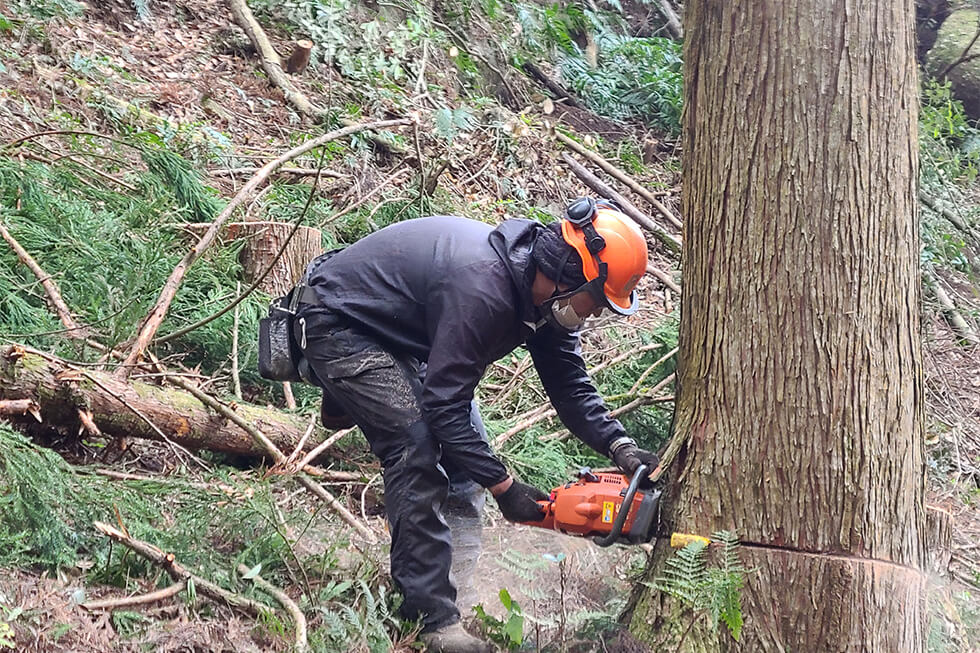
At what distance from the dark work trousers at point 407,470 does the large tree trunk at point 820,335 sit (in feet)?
2.89

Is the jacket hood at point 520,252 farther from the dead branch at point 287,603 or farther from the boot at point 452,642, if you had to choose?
the dead branch at point 287,603

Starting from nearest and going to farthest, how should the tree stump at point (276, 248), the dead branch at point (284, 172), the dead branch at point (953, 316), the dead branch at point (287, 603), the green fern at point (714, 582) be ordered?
the green fern at point (714, 582), the dead branch at point (287, 603), the tree stump at point (276, 248), the dead branch at point (284, 172), the dead branch at point (953, 316)

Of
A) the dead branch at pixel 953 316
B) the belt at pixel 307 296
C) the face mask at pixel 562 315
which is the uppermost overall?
the face mask at pixel 562 315

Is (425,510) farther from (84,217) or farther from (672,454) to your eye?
(84,217)

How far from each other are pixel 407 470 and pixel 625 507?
85 cm

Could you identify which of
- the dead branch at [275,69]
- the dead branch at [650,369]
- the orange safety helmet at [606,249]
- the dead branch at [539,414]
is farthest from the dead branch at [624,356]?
the dead branch at [275,69]

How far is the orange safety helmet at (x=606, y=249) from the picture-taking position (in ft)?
10.7

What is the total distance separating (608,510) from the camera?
3.20 meters

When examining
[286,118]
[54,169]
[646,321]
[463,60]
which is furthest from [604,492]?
[463,60]

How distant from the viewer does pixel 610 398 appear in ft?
15.7

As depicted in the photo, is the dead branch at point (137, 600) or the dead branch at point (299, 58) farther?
the dead branch at point (299, 58)

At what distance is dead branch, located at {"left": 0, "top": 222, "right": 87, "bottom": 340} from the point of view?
14.9 ft

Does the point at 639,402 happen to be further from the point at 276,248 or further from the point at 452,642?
the point at 276,248

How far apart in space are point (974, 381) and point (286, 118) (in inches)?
251
